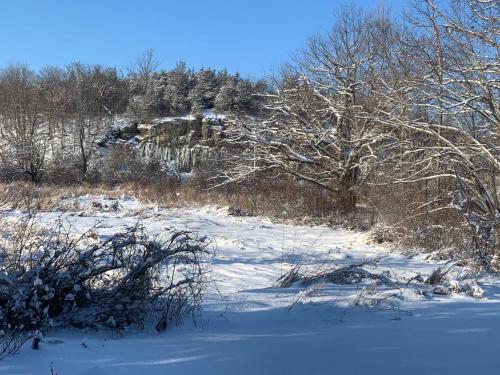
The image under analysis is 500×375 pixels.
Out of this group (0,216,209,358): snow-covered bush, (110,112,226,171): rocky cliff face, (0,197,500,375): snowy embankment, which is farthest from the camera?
(110,112,226,171): rocky cliff face

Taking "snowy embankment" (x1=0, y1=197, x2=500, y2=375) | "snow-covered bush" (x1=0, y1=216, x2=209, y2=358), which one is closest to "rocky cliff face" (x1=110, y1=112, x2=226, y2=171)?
"snowy embankment" (x1=0, y1=197, x2=500, y2=375)

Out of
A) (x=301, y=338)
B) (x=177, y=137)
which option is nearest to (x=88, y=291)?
(x=301, y=338)

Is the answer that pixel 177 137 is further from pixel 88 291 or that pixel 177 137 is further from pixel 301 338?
pixel 301 338

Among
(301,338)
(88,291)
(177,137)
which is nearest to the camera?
(301,338)

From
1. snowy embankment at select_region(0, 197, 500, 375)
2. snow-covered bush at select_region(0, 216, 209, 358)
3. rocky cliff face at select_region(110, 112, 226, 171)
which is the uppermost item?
rocky cliff face at select_region(110, 112, 226, 171)

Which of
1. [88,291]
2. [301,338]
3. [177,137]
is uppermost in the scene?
[177,137]

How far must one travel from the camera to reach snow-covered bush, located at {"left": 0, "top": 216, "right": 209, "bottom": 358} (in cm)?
344

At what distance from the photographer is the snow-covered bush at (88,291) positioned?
344cm

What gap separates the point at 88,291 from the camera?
3.98 m

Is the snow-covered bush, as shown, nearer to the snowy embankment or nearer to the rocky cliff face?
the snowy embankment

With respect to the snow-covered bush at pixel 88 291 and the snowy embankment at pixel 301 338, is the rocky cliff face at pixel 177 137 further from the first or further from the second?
the snow-covered bush at pixel 88 291

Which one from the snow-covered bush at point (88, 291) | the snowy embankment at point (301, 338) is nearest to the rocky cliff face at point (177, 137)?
the snowy embankment at point (301, 338)

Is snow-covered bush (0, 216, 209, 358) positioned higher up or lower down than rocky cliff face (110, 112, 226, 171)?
lower down

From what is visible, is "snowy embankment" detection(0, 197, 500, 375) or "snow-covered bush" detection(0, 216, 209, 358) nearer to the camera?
"snowy embankment" detection(0, 197, 500, 375)
